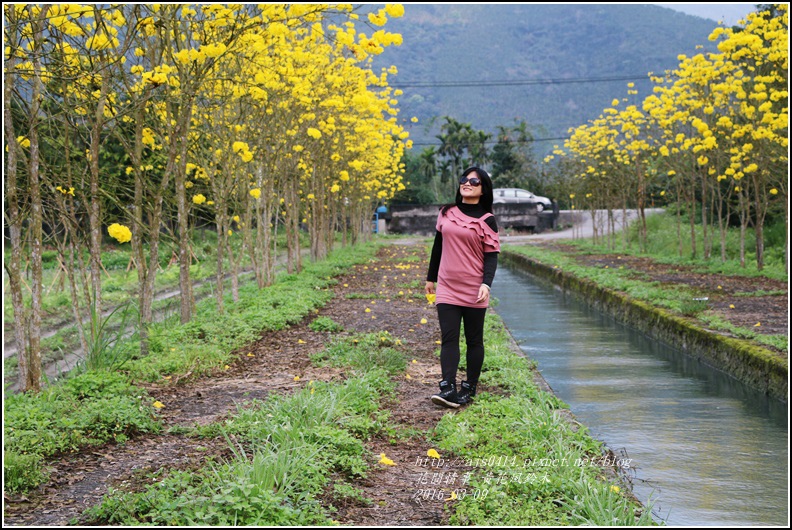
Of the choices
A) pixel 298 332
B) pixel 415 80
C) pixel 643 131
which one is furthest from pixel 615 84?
pixel 298 332

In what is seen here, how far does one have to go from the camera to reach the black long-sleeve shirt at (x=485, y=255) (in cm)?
629

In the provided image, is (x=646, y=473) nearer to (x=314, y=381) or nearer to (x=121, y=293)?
(x=314, y=381)

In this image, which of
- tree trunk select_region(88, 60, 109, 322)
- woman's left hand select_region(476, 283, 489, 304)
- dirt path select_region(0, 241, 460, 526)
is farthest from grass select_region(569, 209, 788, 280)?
tree trunk select_region(88, 60, 109, 322)

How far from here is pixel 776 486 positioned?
5.66 metres

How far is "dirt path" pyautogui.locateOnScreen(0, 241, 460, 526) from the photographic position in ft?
13.5

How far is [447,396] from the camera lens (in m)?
6.29

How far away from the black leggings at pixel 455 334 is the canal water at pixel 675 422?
121 centimetres

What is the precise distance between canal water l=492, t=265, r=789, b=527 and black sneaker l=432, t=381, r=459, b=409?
1210mm

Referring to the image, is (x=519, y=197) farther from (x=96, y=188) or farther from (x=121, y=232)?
(x=121, y=232)

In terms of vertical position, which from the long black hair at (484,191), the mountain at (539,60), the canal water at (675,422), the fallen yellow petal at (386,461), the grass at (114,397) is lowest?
the canal water at (675,422)

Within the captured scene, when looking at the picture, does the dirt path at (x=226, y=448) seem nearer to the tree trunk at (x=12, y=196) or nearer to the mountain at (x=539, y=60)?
the tree trunk at (x=12, y=196)

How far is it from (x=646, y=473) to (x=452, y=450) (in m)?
Result: 1.49

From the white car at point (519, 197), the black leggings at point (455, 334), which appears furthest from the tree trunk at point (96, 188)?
the white car at point (519, 197)

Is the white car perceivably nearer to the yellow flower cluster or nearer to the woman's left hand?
the woman's left hand
